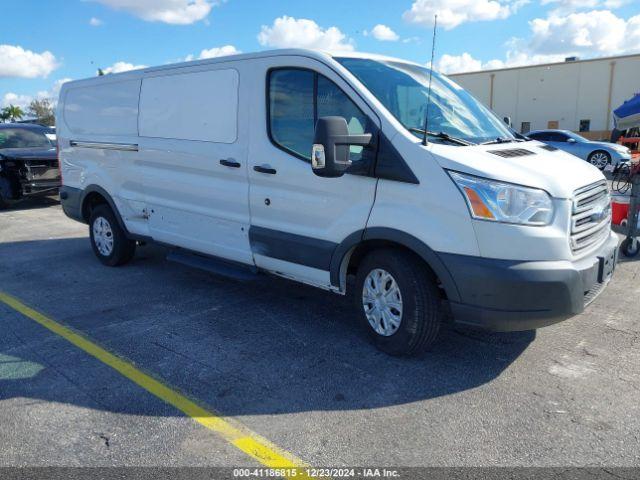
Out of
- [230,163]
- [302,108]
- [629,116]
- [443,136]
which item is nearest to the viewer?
[443,136]

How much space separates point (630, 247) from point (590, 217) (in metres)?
3.51

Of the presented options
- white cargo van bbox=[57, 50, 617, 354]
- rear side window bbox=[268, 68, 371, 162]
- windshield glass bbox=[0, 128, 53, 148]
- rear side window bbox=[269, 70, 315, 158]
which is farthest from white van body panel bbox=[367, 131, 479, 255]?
windshield glass bbox=[0, 128, 53, 148]

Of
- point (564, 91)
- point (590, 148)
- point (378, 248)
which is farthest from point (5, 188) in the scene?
point (564, 91)

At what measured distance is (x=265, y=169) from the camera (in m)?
4.48

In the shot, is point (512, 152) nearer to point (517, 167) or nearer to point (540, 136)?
point (517, 167)

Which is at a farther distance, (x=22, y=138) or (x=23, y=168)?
(x=22, y=138)

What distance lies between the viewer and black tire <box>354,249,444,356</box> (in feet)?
12.2

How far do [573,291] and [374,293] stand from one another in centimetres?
133

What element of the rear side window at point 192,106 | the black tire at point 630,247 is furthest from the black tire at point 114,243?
the black tire at point 630,247

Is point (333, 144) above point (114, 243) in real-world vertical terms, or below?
above

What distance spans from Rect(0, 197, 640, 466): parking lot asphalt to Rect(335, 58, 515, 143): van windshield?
1644mm

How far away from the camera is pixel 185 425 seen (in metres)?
3.16

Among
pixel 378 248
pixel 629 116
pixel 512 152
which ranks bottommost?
pixel 378 248

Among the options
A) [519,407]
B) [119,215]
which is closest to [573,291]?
[519,407]
